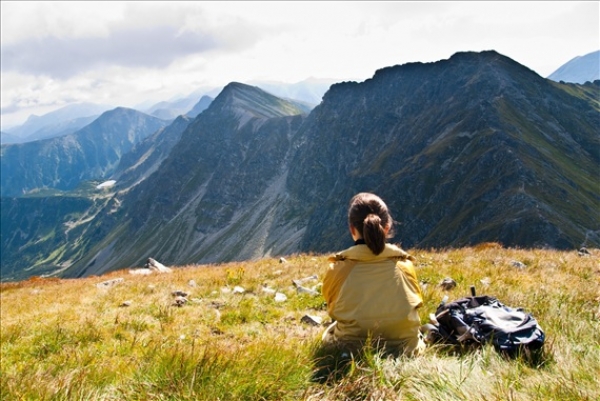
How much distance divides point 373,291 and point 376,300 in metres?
0.12

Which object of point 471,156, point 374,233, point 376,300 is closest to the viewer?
point 374,233

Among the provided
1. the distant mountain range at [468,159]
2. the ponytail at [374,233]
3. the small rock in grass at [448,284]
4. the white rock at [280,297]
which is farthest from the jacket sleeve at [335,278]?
the distant mountain range at [468,159]

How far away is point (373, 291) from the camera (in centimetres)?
518

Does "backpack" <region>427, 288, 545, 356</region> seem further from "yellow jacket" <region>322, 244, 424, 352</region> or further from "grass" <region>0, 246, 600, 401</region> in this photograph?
"yellow jacket" <region>322, 244, 424, 352</region>

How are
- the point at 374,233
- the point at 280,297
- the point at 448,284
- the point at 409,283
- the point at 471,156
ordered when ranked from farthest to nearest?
1. the point at 471,156
2. the point at 280,297
3. the point at 448,284
4. the point at 409,283
5. the point at 374,233

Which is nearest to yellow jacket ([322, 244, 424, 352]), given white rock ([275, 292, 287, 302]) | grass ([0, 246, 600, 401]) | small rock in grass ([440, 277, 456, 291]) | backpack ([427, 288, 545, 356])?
grass ([0, 246, 600, 401])

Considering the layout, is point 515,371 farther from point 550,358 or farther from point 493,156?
point 493,156

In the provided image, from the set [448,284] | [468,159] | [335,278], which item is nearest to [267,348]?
[335,278]

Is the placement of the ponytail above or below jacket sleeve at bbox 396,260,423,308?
above

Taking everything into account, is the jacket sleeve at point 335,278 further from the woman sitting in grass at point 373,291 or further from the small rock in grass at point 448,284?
the small rock in grass at point 448,284

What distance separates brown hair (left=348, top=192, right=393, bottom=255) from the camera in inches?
199

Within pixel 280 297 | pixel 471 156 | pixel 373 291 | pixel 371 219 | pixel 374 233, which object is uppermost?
pixel 371 219

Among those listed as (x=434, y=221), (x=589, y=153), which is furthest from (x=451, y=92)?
(x=434, y=221)

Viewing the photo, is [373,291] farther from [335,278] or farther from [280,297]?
[280,297]
